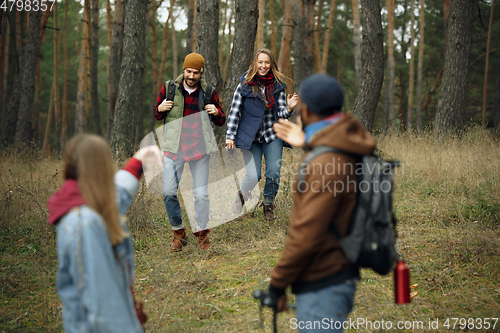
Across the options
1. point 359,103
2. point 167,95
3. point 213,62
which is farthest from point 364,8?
point 167,95

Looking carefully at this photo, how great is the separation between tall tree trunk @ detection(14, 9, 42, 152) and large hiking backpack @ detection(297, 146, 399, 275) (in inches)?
489

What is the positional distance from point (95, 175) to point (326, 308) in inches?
47.9

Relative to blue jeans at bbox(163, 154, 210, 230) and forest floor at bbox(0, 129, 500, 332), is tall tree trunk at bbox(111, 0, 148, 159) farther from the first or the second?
blue jeans at bbox(163, 154, 210, 230)

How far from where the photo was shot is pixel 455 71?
10.1m

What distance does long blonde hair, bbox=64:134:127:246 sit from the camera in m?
1.80

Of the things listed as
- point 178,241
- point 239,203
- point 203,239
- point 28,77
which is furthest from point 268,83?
point 28,77

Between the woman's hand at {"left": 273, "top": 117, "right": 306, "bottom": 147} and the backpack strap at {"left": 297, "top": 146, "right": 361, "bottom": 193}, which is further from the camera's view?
the woman's hand at {"left": 273, "top": 117, "right": 306, "bottom": 147}

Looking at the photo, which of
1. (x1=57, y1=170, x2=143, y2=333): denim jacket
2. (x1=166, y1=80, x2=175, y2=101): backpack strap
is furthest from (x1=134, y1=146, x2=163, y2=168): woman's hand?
(x1=166, y1=80, x2=175, y2=101): backpack strap

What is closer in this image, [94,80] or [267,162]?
[267,162]

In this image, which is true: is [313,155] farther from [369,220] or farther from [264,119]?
[264,119]

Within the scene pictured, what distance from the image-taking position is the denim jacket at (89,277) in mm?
1732

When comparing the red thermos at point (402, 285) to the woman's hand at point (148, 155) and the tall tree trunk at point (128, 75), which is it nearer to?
the woman's hand at point (148, 155)

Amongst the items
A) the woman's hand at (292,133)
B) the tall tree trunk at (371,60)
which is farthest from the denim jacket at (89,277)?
the tall tree trunk at (371,60)

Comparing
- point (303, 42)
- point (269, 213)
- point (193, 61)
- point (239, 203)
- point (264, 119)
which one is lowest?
point (269, 213)
